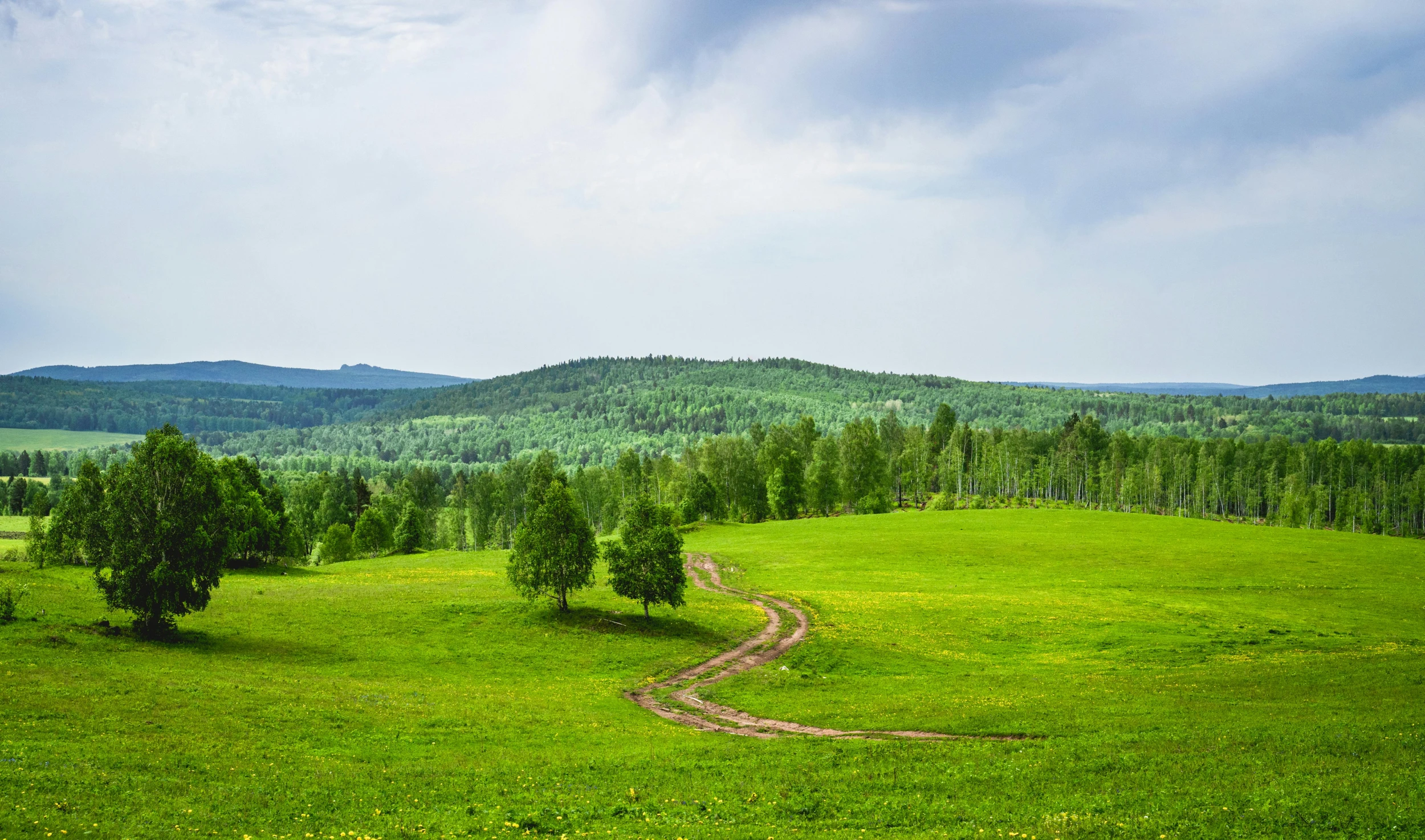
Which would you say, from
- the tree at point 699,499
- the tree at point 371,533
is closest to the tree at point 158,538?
the tree at point 371,533

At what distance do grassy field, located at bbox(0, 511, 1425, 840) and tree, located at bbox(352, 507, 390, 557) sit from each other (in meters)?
44.7

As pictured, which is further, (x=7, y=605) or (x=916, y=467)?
(x=916, y=467)

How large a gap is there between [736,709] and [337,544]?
91537mm

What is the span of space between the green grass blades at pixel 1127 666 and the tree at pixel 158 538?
28.1 metres

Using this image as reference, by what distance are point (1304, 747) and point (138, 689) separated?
132ft

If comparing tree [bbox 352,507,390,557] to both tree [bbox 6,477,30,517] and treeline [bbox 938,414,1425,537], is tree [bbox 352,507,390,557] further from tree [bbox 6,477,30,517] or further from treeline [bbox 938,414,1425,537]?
tree [bbox 6,477,30,517]

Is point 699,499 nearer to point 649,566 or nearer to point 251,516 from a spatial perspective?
point 251,516

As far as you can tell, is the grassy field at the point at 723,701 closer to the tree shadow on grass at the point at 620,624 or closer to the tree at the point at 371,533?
the tree shadow on grass at the point at 620,624

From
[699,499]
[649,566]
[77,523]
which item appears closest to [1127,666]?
[649,566]

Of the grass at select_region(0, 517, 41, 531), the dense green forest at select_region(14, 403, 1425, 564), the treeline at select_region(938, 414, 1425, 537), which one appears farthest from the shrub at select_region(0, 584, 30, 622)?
the treeline at select_region(938, 414, 1425, 537)

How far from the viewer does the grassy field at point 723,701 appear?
64.4 feet

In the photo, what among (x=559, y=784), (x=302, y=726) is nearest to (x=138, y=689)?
(x=302, y=726)

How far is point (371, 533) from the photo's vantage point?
110375 millimetres

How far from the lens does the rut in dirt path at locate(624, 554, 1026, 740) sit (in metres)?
30.8
